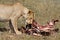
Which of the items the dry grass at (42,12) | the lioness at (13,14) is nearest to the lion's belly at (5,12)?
the lioness at (13,14)

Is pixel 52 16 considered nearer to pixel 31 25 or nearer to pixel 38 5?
pixel 38 5

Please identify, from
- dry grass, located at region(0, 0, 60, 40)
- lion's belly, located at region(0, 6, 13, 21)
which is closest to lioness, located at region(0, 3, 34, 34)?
lion's belly, located at region(0, 6, 13, 21)

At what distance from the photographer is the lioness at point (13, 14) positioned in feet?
26.3

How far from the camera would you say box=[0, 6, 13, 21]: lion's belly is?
26.2 ft

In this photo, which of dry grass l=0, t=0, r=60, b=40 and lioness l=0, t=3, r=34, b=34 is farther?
lioness l=0, t=3, r=34, b=34

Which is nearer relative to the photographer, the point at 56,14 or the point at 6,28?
the point at 6,28

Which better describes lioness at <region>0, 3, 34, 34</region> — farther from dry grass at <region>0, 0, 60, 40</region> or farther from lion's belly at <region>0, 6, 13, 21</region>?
dry grass at <region>0, 0, 60, 40</region>

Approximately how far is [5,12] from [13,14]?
245mm

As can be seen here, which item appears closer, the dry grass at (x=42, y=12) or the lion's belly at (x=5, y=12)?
the dry grass at (x=42, y=12)

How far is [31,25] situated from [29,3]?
4.03 metres

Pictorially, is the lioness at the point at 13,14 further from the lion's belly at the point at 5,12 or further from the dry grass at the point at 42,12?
the dry grass at the point at 42,12

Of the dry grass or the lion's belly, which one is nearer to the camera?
the dry grass

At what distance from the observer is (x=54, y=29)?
8.29 meters

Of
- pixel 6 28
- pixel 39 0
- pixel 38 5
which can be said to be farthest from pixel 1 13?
pixel 39 0
